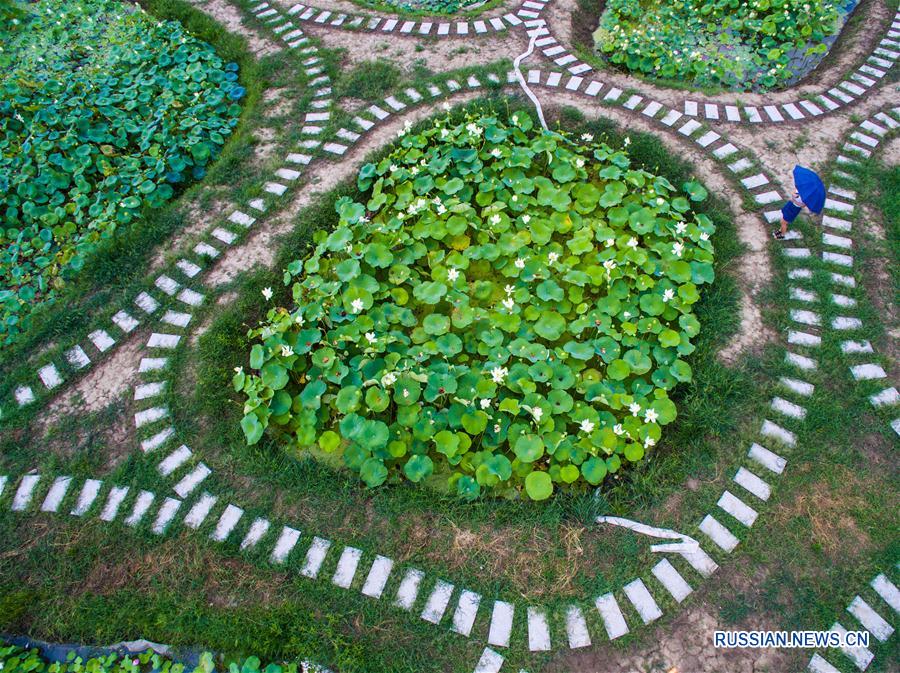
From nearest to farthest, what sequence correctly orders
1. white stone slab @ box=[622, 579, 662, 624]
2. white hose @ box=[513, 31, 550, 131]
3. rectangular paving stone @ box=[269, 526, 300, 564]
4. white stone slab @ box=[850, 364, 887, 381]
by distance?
1. white stone slab @ box=[622, 579, 662, 624]
2. rectangular paving stone @ box=[269, 526, 300, 564]
3. white stone slab @ box=[850, 364, 887, 381]
4. white hose @ box=[513, 31, 550, 131]

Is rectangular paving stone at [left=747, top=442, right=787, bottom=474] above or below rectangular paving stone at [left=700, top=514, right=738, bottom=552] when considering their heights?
above

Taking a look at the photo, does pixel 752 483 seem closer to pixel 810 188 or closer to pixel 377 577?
pixel 810 188

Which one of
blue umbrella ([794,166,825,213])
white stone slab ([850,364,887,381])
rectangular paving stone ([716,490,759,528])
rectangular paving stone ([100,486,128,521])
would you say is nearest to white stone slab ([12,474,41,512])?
rectangular paving stone ([100,486,128,521])

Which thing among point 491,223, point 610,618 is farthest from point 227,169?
point 610,618

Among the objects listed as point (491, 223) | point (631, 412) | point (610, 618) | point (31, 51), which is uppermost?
point (31, 51)

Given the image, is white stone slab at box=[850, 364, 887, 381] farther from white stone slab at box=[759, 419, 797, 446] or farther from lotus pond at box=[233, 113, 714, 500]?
lotus pond at box=[233, 113, 714, 500]

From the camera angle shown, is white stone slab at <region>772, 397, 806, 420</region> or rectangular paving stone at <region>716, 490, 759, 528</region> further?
white stone slab at <region>772, 397, 806, 420</region>

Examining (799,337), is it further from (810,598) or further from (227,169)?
(227,169)
